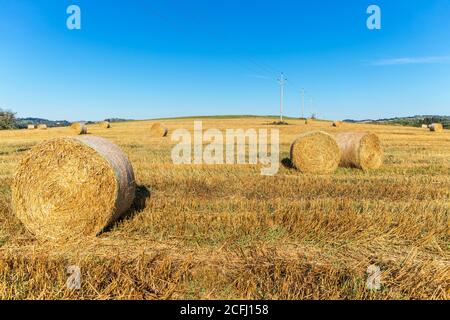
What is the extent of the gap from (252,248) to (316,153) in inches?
282

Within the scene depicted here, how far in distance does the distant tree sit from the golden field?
185 ft

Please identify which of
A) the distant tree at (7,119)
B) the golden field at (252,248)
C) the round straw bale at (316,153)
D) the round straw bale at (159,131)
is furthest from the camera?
the distant tree at (7,119)

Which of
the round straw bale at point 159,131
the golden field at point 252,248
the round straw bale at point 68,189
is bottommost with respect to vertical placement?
the golden field at point 252,248

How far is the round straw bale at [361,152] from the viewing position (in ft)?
37.4

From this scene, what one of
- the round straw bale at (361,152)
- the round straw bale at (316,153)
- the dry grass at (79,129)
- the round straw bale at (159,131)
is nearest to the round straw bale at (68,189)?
the round straw bale at (316,153)

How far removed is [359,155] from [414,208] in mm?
5172

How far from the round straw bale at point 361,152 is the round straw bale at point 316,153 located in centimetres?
65

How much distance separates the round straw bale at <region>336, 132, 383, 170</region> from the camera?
11414 mm

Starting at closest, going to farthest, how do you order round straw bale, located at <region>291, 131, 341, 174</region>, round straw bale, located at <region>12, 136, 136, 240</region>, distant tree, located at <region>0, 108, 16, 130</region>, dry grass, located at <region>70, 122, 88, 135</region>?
round straw bale, located at <region>12, 136, 136, 240</region> < round straw bale, located at <region>291, 131, 341, 174</region> < dry grass, located at <region>70, 122, 88, 135</region> < distant tree, located at <region>0, 108, 16, 130</region>

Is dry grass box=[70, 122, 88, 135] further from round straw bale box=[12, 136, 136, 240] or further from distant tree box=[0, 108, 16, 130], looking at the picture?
distant tree box=[0, 108, 16, 130]

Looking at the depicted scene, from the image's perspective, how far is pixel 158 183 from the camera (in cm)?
886

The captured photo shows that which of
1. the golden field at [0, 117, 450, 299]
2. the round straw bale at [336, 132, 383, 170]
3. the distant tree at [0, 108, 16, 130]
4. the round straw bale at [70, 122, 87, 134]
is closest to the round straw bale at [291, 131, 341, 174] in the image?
the round straw bale at [336, 132, 383, 170]

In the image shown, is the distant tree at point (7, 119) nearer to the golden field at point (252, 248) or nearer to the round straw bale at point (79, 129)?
the round straw bale at point (79, 129)

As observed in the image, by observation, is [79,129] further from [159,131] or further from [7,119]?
[7,119]
